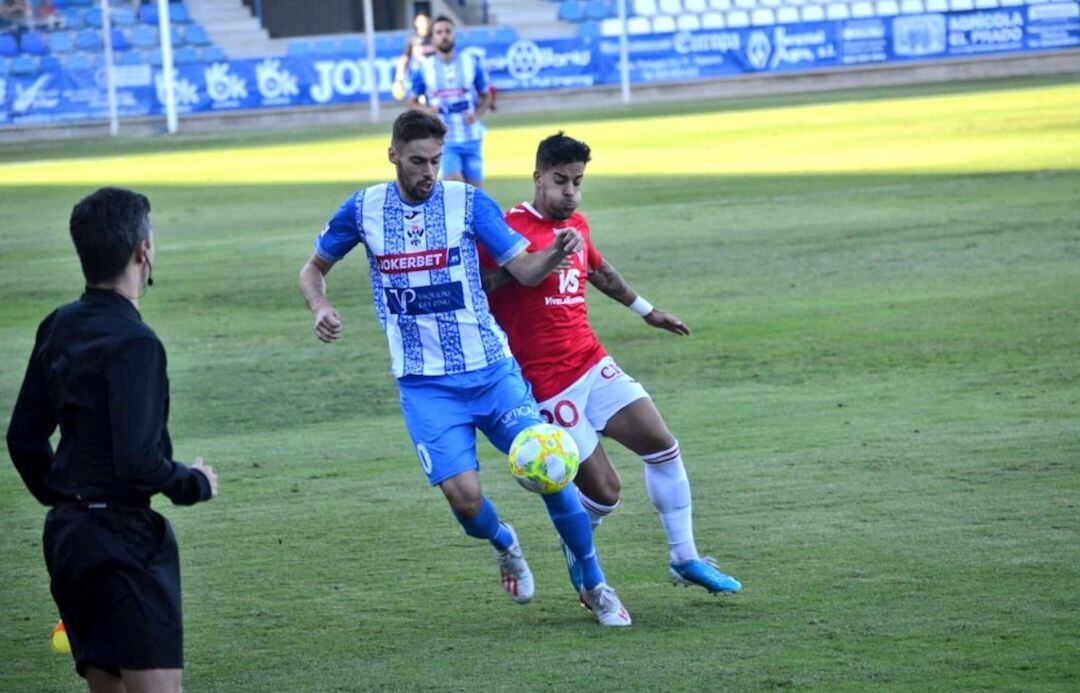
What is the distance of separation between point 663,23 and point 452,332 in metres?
43.8

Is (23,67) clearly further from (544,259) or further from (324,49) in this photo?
(544,259)

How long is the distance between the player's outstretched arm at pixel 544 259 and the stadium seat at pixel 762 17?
42.9 metres

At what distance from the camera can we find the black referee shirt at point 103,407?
172 inches

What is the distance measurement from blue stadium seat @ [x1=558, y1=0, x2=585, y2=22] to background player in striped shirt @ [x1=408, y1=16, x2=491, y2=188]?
95.7 ft

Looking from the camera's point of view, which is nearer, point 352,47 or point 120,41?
point 352,47

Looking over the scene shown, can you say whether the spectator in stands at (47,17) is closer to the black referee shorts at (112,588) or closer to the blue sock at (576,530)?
the blue sock at (576,530)

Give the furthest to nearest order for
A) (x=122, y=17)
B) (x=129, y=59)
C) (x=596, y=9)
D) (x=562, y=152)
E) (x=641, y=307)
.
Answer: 1. (x=596, y=9)
2. (x=122, y=17)
3. (x=129, y=59)
4. (x=641, y=307)
5. (x=562, y=152)

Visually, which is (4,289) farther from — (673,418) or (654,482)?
(654,482)

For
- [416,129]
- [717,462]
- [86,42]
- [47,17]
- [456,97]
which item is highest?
[47,17]

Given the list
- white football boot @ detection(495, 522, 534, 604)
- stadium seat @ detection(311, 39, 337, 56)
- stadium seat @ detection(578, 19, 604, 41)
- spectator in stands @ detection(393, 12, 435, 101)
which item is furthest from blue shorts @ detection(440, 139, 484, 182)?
stadium seat @ detection(578, 19, 604, 41)

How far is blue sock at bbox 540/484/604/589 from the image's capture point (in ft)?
22.0

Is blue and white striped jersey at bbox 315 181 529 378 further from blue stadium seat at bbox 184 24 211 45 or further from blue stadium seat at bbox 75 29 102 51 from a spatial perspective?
blue stadium seat at bbox 184 24 211 45

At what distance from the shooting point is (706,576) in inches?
271

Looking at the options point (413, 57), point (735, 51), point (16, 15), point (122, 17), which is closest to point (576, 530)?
point (413, 57)
